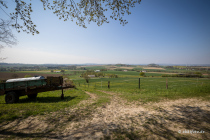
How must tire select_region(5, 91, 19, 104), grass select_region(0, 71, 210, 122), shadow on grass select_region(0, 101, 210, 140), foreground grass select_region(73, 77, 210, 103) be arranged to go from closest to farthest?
shadow on grass select_region(0, 101, 210, 140) < grass select_region(0, 71, 210, 122) < tire select_region(5, 91, 19, 104) < foreground grass select_region(73, 77, 210, 103)

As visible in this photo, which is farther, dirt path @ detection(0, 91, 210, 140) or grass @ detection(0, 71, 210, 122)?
grass @ detection(0, 71, 210, 122)

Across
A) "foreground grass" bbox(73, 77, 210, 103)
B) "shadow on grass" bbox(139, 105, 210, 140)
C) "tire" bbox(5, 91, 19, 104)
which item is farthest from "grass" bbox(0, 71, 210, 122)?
"shadow on grass" bbox(139, 105, 210, 140)

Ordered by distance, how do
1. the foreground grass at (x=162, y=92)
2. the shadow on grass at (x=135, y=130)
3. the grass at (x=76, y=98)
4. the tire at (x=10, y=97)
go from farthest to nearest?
the foreground grass at (x=162, y=92), the tire at (x=10, y=97), the grass at (x=76, y=98), the shadow on grass at (x=135, y=130)

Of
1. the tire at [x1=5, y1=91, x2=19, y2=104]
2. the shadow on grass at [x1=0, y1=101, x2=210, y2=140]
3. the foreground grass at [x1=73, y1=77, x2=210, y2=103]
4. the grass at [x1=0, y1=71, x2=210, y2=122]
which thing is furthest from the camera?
the foreground grass at [x1=73, y1=77, x2=210, y2=103]

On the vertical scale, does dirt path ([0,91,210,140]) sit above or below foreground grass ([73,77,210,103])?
above

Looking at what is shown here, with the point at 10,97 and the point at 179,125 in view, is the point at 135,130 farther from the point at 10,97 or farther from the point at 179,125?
the point at 10,97

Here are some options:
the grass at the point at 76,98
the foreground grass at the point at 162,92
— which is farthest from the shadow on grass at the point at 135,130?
the foreground grass at the point at 162,92

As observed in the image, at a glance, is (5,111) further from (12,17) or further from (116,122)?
(116,122)

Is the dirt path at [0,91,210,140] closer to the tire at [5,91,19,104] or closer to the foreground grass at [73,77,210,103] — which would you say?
the foreground grass at [73,77,210,103]

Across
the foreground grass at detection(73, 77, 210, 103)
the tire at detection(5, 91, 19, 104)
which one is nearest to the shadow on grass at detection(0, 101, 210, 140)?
the foreground grass at detection(73, 77, 210, 103)

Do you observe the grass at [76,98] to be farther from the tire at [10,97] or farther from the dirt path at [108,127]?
the dirt path at [108,127]

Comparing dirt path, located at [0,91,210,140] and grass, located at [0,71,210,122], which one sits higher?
dirt path, located at [0,91,210,140]

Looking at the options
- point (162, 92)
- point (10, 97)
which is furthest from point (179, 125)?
point (10, 97)

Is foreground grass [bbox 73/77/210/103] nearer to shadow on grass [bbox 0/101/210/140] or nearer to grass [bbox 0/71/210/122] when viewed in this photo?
grass [bbox 0/71/210/122]
